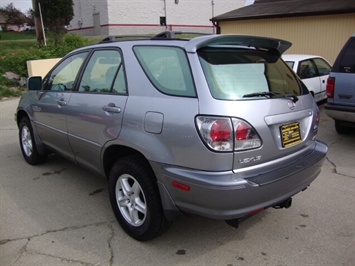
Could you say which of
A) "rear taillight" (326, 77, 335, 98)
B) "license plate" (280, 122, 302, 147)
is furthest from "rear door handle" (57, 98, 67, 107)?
"rear taillight" (326, 77, 335, 98)

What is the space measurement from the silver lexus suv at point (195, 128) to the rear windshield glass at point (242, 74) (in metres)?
0.01

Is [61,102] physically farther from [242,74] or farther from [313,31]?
[313,31]

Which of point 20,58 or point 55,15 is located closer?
point 20,58

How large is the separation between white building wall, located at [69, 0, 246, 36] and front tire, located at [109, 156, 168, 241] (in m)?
33.9

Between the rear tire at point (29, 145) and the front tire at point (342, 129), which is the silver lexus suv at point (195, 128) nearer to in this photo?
the rear tire at point (29, 145)

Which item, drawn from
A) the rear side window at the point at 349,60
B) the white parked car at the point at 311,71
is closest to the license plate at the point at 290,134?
the rear side window at the point at 349,60

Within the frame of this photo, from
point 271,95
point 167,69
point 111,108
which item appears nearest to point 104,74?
point 111,108

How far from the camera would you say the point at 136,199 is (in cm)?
309

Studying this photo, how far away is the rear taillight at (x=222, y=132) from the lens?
245 cm

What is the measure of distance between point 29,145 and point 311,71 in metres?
6.59

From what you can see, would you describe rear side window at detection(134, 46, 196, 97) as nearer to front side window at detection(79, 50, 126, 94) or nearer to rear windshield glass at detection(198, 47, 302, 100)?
rear windshield glass at detection(198, 47, 302, 100)

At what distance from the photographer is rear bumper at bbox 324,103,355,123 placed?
18.0 feet

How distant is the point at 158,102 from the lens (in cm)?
278

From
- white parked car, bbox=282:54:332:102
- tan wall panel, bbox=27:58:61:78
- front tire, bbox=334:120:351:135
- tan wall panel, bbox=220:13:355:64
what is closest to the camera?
front tire, bbox=334:120:351:135
